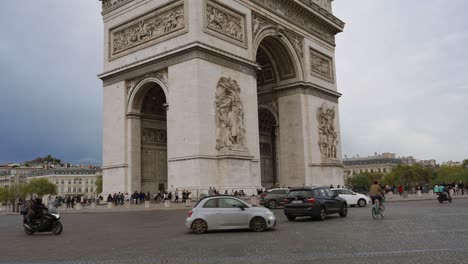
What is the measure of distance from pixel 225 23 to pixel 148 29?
5.03 m

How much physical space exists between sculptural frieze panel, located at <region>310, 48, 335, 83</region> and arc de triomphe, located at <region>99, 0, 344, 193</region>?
0.10 metres

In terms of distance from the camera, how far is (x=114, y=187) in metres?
30.6


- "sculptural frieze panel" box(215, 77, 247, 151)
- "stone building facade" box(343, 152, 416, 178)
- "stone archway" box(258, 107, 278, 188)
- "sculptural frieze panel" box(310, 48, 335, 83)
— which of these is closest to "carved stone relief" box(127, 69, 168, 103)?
"sculptural frieze panel" box(215, 77, 247, 151)

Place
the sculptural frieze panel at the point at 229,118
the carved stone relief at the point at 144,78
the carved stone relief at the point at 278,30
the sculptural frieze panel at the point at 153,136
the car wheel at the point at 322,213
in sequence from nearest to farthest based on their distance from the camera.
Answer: the car wheel at the point at 322,213
the sculptural frieze panel at the point at 229,118
the carved stone relief at the point at 144,78
the sculptural frieze panel at the point at 153,136
the carved stone relief at the point at 278,30

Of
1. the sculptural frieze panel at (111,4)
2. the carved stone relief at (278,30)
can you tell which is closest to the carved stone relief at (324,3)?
the carved stone relief at (278,30)

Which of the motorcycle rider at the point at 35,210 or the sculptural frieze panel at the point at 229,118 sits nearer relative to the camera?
the motorcycle rider at the point at 35,210

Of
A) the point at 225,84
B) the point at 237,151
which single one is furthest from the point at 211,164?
the point at 225,84

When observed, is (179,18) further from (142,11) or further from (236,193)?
(236,193)

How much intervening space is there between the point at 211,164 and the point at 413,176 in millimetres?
91890

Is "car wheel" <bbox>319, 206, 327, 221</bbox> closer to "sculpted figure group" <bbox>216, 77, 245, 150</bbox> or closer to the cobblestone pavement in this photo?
the cobblestone pavement

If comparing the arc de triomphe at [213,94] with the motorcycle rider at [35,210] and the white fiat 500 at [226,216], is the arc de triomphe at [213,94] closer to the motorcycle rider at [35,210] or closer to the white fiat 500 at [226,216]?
the motorcycle rider at [35,210]

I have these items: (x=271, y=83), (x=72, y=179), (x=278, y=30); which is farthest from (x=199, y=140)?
(x=72, y=179)

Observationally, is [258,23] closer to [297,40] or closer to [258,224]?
[297,40]

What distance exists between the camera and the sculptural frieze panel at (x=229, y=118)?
27344 mm
